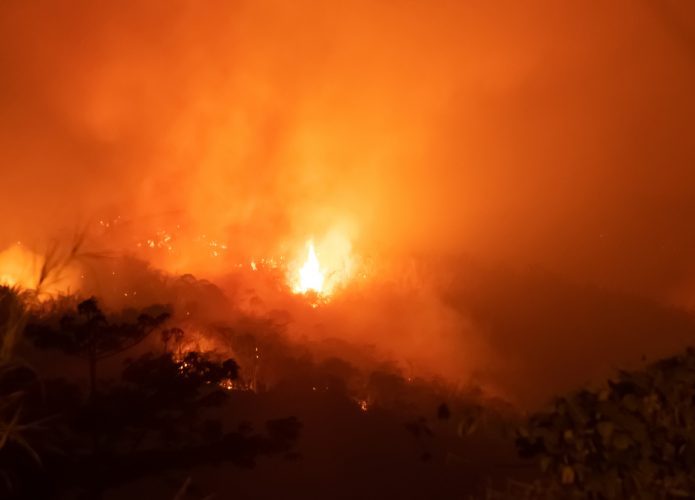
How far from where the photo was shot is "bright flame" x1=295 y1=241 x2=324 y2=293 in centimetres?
1263

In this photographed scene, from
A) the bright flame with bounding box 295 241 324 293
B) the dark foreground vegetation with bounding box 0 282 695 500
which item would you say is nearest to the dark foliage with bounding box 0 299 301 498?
the dark foreground vegetation with bounding box 0 282 695 500

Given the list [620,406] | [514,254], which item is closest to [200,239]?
[514,254]

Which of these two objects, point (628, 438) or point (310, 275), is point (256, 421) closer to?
point (628, 438)

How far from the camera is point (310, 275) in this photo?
43.1 feet

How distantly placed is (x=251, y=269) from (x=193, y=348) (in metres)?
4.24

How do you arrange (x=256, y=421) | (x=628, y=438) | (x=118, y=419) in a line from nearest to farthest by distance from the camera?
(x=628, y=438), (x=118, y=419), (x=256, y=421)

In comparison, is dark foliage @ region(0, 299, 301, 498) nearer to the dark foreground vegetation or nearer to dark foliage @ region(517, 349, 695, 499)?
the dark foreground vegetation

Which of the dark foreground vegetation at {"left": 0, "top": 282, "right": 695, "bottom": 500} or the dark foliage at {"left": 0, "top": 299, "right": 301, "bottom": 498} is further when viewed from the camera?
the dark foliage at {"left": 0, "top": 299, "right": 301, "bottom": 498}

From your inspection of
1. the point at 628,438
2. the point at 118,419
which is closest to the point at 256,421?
the point at 118,419

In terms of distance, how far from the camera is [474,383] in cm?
983

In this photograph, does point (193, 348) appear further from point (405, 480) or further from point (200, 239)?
point (200, 239)

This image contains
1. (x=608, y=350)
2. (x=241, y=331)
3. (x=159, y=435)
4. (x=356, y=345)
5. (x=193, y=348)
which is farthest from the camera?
(x=608, y=350)

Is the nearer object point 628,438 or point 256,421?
point 628,438

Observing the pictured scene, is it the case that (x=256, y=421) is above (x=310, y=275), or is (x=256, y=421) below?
below
